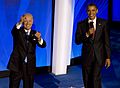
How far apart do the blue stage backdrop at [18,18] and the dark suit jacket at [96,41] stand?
215cm

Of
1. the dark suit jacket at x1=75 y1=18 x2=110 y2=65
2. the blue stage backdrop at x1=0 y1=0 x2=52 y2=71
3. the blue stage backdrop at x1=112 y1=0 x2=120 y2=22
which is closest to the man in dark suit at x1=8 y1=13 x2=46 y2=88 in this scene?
the dark suit jacket at x1=75 y1=18 x2=110 y2=65

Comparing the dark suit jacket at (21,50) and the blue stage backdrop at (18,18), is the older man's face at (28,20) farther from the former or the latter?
the blue stage backdrop at (18,18)

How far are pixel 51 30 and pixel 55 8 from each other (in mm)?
555

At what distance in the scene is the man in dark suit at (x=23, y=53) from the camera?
507 cm

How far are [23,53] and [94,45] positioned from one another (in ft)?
3.75

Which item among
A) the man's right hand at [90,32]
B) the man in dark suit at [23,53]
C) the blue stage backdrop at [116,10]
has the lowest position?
the man in dark suit at [23,53]

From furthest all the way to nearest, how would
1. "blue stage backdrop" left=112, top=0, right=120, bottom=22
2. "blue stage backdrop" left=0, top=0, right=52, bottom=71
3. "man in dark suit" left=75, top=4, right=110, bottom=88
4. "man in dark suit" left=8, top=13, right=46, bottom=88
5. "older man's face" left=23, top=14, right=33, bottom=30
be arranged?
"blue stage backdrop" left=112, top=0, right=120, bottom=22 < "blue stage backdrop" left=0, top=0, right=52, bottom=71 < "man in dark suit" left=75, top=4, right=110, bottom=88 < "man in dark suit" left=8, top=13, right=46, bottom=88 < "older man's face" left=23, top=14, right=33, bottom=30

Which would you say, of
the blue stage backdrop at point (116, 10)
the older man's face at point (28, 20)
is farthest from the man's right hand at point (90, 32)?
the blue stage backdrop at point (116, 10)

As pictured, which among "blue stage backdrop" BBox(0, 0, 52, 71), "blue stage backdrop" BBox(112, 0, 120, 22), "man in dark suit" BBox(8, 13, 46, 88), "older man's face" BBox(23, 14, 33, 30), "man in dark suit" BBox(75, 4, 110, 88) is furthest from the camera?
"blue stage backdrop" BBox(112, 0, 120, 22)

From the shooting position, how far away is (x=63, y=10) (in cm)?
725

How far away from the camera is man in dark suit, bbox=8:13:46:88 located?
16.6 feet

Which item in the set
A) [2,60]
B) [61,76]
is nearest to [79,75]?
[61,76]

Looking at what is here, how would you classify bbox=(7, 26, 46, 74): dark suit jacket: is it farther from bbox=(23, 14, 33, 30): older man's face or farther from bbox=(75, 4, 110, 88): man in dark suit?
bbox=(75, 4, 110, 88): man in dark suit

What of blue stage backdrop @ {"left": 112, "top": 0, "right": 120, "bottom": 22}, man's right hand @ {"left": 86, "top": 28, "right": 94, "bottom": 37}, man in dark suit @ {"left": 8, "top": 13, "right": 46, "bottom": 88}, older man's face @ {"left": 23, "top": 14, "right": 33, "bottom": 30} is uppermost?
blue stage backdrop @ {"left": 112, "top": 0, "right": 120, "bottom": 22}
